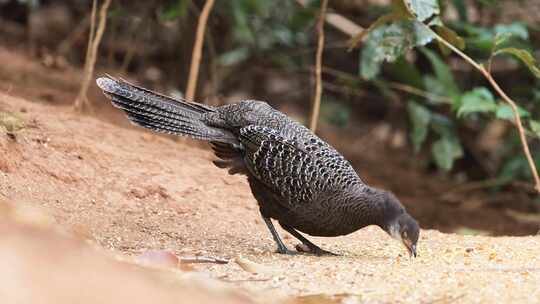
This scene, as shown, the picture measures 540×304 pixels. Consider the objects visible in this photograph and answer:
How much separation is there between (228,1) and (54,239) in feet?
18.6

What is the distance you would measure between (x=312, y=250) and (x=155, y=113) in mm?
1355

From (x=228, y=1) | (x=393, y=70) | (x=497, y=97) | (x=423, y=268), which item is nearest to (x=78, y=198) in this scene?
(x=423, y=268)

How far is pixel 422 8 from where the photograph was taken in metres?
6.29

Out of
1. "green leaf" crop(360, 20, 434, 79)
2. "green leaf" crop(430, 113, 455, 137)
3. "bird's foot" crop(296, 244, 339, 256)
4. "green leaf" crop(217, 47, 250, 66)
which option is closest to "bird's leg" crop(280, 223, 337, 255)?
"bird's foot" crop(296, 244, 339, 256)

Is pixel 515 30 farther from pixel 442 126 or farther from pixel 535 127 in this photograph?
pixel 442 126

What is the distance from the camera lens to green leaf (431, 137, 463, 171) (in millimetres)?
8438

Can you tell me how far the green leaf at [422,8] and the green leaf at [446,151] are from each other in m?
2.46

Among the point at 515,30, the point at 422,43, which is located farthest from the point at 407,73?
the point at 422,43

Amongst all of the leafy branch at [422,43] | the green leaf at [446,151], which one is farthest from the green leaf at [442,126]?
the leafy branch at [422,43]

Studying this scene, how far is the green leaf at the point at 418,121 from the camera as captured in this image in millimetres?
8406

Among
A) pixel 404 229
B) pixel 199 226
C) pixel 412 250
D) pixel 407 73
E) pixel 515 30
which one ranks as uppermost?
pixel 515 30

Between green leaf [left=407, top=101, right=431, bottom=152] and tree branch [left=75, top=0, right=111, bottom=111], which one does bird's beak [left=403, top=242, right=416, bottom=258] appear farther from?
green leaf [left=407, top=101, right=431, bottom=152]

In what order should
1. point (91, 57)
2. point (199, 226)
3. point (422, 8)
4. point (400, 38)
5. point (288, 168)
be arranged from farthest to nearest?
point (91, 57) → point (400, 38) → point (422, 8) → point (199, 226) → point (288, 168)

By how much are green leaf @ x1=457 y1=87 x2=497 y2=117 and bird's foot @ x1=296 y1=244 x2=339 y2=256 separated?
230cm
